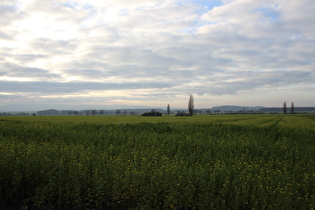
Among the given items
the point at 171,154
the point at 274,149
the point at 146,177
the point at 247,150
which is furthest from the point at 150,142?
the point at 274,149

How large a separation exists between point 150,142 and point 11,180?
747 centimetres

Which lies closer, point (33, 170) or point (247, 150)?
point (33, 170)

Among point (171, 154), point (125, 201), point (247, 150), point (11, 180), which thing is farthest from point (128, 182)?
point (247, 150)

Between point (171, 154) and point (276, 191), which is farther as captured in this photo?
point (171, 154)

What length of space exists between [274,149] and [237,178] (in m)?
7.39

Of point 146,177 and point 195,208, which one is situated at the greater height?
point 146,177

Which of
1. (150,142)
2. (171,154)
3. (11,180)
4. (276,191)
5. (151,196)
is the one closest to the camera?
(151,196)

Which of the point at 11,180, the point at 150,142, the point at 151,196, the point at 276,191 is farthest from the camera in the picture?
the point at 150,142

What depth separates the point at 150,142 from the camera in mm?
13406

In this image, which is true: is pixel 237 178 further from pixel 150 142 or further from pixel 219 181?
pixel 150 142

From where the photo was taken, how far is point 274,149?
42.7ft

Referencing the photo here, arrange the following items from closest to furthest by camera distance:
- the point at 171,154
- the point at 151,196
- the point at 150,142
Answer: the point at 151,196 → the point at 171,154 → the point at 150,142

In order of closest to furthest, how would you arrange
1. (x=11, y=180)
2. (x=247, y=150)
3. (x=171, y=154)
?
(x=11, y=180)
(x=171, y=154)
(x=247, y=150)

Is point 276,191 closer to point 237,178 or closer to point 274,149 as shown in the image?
point 237,178
